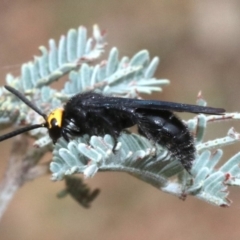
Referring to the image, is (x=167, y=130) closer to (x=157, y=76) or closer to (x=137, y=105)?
(x=137, y=105)

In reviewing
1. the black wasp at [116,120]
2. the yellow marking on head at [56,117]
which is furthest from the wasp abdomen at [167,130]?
the yellow marking on head at [56,117]

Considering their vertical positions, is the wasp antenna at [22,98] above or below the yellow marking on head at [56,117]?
above

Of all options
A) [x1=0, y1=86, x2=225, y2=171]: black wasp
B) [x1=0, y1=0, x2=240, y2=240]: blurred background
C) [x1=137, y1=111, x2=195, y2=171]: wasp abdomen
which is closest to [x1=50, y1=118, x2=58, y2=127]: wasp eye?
[x1=0, y1=86, x2=225, y2=171]: black wasp

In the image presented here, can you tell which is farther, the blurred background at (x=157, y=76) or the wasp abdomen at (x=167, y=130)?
the blurred background at (x=157, y=76)

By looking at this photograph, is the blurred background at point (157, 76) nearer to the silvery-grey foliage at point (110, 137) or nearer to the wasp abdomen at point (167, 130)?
the silvery-grey foliage at point (110, 137)

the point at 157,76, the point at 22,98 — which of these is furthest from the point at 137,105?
the point at 157,76

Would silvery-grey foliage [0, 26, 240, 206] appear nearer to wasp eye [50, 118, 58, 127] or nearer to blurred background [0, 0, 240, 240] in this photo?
wasp eye [50, 118, 58, 127]

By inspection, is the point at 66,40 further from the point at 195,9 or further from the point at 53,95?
the point at 195,9
